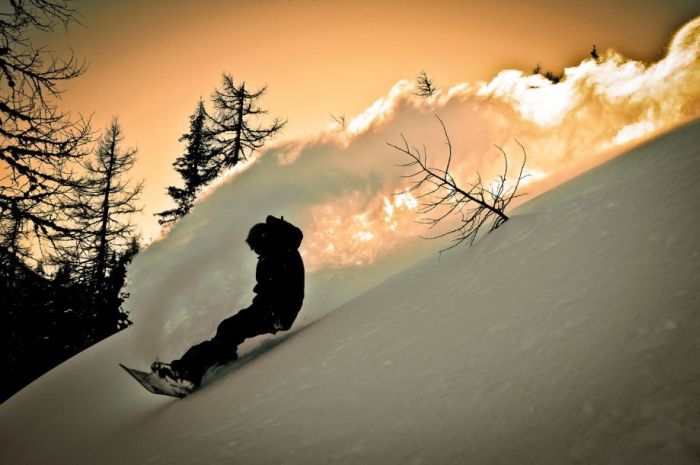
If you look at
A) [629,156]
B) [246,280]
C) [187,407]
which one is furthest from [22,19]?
[629,156]

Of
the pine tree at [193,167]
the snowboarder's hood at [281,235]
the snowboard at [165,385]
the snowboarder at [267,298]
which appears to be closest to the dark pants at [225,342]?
the snowboarder at [267,298]

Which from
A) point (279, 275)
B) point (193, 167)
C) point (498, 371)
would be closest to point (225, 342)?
point (279, 275)

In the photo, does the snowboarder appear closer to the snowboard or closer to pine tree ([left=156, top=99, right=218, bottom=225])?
the snowboard

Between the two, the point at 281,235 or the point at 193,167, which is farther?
the point at 193,167

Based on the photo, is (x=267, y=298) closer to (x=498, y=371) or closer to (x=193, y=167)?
(x=498, y=371)

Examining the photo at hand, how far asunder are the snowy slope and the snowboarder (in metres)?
0.39

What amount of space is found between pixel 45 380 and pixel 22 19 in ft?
18.4

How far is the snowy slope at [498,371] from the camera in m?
0.96

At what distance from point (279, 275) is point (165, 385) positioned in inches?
70.9

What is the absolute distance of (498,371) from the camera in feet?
4.68

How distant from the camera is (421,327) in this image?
2.39 m

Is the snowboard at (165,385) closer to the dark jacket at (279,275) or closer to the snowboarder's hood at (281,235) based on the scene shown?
the dark jacket at (279,275)

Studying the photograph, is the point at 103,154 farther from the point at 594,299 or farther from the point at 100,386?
the point at 594,299

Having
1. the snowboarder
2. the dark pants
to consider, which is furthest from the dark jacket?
the dark pants
